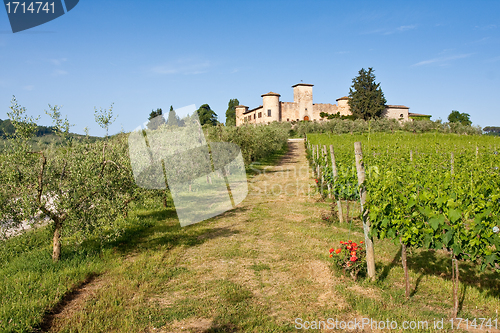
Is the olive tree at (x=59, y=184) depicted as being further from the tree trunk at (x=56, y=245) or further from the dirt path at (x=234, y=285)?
the dirt path at (x=234, y=285)

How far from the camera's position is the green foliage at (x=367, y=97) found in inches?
2371

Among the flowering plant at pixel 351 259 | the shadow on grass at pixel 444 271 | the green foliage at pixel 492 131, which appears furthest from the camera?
the green foliage at pixel 492 131

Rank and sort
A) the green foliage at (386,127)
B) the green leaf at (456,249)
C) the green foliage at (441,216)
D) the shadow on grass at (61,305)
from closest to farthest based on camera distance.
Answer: the green foliage at (441,216)
the green leaf at (456,249)
the shadow on grass at (61,305)
the green foliage at (386,127)

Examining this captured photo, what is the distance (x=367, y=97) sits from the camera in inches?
2383

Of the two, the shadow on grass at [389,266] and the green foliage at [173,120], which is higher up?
the green foliage at [173,120]

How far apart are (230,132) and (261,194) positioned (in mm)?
6430

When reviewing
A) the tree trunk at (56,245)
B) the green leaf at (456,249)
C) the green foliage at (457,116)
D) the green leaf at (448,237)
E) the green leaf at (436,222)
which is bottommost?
the tree trunk at (56,245)

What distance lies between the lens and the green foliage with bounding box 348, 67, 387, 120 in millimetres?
60219

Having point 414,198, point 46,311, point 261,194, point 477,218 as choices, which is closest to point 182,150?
point 261,194

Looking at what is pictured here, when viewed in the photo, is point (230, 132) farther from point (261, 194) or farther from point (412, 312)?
point (412, 312)

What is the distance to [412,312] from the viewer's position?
13.5 feet

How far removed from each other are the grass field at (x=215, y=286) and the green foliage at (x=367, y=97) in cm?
5803

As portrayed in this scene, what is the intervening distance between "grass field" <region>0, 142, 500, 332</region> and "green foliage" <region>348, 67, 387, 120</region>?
58028 mm

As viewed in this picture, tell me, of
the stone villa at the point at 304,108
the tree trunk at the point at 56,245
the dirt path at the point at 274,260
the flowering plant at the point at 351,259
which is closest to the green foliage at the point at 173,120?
the dirt path at the point at 274,260
